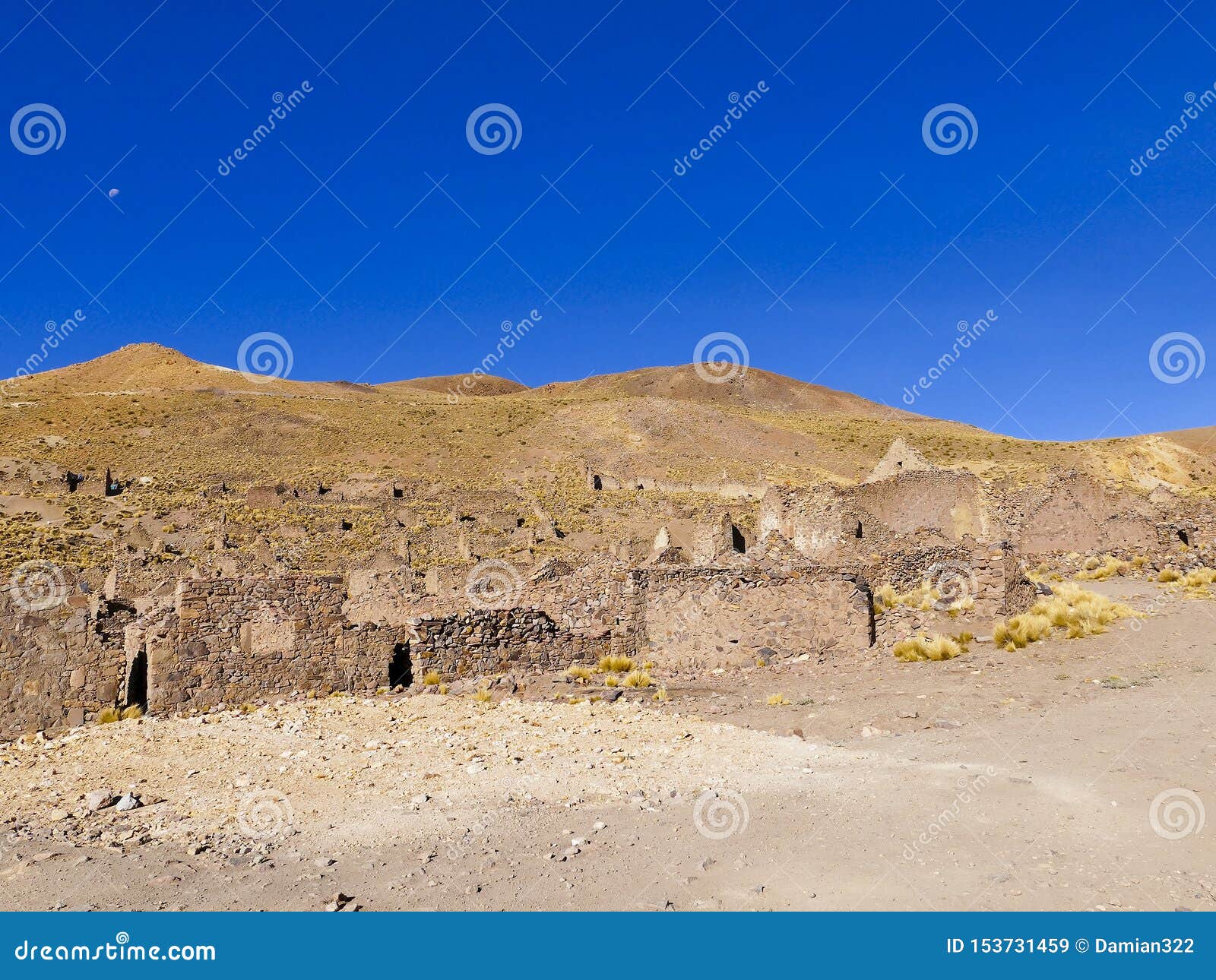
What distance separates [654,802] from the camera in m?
6.60

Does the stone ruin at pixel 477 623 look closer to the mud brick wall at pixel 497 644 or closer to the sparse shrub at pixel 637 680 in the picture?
the mud brick wall at pixel 497 644

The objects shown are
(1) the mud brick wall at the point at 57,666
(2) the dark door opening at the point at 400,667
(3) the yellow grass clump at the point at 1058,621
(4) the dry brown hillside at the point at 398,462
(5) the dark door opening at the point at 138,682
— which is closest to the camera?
(1) the mud brick wall at the point at 57,666

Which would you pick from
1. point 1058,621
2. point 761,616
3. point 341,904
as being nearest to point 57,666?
point 341,904

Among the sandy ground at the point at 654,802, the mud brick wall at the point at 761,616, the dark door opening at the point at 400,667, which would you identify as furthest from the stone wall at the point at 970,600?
the dark door opening at the point at 400,667

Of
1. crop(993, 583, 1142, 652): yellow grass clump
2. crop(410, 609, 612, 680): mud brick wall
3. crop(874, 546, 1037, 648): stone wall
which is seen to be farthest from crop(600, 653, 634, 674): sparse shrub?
crop(993, 583, 1142, 652): yellow grass clump

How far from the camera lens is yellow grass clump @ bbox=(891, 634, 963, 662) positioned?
11.8m

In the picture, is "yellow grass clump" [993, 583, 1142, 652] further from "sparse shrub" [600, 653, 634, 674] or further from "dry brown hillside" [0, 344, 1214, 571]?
"dry brown hillside" [0, 344, 1214, 571]

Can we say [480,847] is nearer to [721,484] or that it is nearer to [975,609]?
[975,609]

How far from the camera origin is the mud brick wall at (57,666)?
374 inches

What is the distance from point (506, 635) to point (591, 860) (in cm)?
712

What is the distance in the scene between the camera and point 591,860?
17.9 ft

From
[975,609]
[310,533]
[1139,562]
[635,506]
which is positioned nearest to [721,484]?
[635,506]

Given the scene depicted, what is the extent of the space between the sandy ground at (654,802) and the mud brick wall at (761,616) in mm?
1806

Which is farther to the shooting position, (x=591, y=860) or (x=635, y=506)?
(x=635, y=506)
